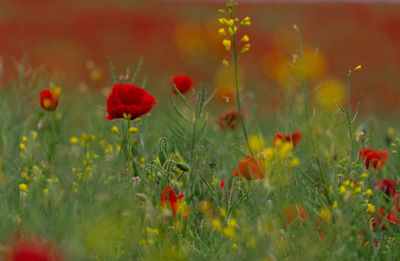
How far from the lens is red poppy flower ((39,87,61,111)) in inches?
60.3

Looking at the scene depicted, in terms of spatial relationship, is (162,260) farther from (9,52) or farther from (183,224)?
(9,52)

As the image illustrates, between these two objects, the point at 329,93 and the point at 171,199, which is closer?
the point at 171,199

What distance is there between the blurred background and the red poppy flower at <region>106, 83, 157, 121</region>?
405cm

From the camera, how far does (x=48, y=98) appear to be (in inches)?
60.4

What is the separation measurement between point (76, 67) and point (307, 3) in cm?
391

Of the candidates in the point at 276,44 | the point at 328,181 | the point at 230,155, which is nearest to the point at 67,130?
the point at 230,155

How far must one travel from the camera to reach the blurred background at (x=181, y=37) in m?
6.09

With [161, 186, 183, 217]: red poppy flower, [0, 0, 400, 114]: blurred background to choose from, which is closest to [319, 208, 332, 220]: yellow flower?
[161, 186, 183, 217]: red poppy flower

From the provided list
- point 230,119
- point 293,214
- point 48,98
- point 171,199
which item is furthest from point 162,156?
point 230,119

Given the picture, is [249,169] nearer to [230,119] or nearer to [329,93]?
[329,93]

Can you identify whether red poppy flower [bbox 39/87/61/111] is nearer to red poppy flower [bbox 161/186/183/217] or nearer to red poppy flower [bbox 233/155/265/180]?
red poppy flower [bbox 161/186/183/217]

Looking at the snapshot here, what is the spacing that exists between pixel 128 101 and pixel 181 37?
19.1ft

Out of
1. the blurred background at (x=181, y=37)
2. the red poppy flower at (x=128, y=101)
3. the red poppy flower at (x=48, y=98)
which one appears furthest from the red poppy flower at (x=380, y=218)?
the blurred background at (x=181, y=37)

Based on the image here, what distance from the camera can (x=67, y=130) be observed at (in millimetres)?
2047
